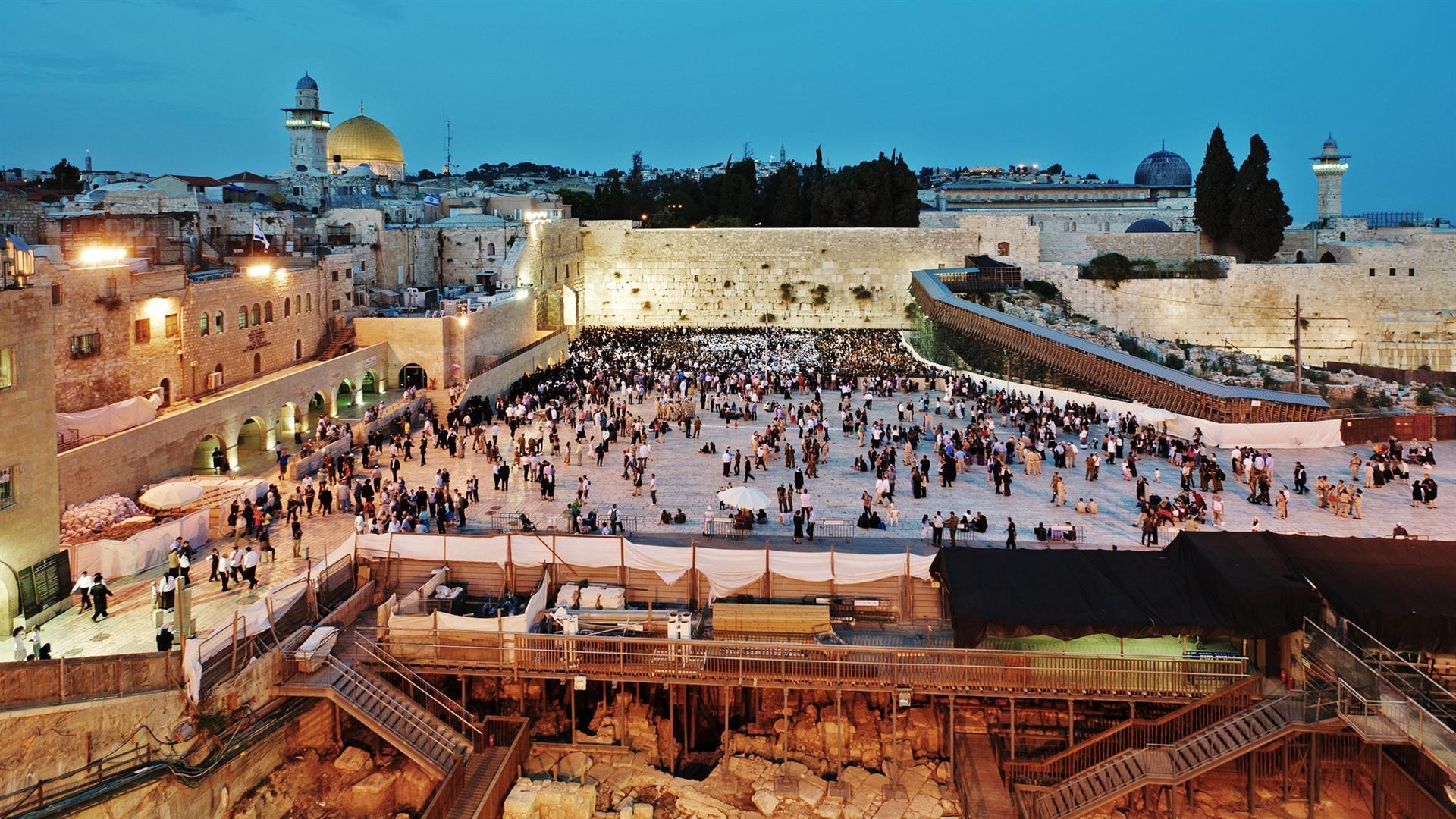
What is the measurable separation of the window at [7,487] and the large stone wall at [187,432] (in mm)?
926

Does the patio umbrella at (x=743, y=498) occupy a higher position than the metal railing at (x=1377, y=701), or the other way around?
the patio umbrella at (x=743, y=498)

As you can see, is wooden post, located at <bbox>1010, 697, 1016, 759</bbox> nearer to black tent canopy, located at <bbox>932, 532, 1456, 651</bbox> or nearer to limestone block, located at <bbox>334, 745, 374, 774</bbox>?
black tent canopy, located at <bbox>932, 532, 1456, 651</bbox>

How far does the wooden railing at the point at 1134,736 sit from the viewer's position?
11.6m

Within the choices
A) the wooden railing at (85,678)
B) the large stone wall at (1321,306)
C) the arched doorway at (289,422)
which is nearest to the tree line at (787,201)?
the large stone wall at (1321,306)

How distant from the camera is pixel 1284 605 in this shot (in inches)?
465

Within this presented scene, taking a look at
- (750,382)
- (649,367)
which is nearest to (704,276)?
(649,367)

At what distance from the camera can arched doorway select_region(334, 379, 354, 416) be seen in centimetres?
2569

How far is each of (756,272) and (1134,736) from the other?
3385 cm

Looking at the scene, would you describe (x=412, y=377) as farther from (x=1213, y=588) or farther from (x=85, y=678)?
(x=1213, y=588)

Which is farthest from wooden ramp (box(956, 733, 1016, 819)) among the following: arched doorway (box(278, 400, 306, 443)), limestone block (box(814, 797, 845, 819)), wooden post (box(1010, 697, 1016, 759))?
arched doorway (box(278, 400, 306, 443))

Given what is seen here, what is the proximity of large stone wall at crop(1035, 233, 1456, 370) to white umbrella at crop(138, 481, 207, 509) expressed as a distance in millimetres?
32847

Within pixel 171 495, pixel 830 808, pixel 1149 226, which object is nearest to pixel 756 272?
pixel 1149 226

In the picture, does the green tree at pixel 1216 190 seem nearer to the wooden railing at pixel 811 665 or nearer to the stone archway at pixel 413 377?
the stone archway at pixel 413 377

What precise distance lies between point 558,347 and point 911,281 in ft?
47.5
